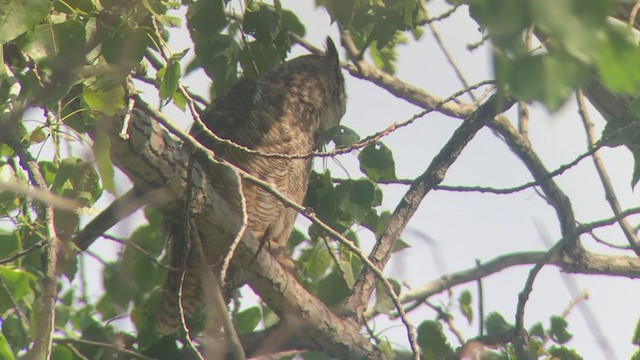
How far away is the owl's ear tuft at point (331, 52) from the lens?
3.60 metres

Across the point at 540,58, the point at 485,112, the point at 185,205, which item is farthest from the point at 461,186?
the point at 540,58

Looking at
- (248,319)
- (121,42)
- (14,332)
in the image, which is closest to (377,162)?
(248,319)

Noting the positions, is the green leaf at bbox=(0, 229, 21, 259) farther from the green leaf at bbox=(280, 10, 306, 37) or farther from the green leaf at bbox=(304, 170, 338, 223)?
the green leaf at bbox=(280, 10, 306, 37)

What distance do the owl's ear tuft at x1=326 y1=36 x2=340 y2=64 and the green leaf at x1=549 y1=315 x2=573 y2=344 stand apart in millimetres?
1472

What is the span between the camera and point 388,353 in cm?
281

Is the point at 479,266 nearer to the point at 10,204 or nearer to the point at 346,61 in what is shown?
the point at 346,61

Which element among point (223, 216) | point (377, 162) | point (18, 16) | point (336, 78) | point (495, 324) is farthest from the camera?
point (336, 78)

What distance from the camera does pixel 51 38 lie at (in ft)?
6.06

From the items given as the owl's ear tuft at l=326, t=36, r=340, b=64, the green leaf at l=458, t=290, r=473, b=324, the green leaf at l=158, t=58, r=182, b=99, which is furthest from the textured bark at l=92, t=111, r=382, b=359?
the owl's ear tuft at l=326, t=36, r=340, b=64

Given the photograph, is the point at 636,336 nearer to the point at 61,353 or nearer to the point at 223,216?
the point at 223,216

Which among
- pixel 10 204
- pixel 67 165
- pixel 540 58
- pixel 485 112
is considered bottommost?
pixel 540 58

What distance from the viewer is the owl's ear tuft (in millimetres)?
3598

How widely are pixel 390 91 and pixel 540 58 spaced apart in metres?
2.73

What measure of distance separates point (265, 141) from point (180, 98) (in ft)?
3.07
